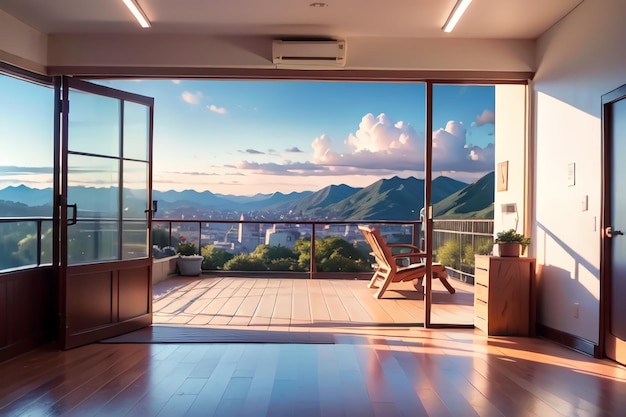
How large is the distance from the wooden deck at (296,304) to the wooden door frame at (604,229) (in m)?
1.40

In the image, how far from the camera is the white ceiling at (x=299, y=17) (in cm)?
389

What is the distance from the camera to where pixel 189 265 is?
26.5ft

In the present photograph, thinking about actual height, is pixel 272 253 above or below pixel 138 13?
below

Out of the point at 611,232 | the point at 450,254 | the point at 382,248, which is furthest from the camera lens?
the point at 450,254

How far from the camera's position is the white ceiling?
12.8 ft

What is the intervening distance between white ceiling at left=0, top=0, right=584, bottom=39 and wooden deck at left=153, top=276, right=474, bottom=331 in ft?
8.68

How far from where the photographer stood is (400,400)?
286cm

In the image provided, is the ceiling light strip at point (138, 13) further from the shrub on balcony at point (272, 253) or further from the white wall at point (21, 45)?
the shrub on balcony at point (272, 253)

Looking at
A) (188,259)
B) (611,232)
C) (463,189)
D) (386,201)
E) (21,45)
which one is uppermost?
(21,45)

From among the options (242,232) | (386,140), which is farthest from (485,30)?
(386,140)

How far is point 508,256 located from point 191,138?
7.32 m

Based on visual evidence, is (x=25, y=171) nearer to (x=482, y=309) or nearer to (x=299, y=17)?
(x=299, y=17)

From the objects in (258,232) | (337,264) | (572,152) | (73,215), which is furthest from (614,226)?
(258,232)

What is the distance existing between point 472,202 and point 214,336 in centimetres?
457
